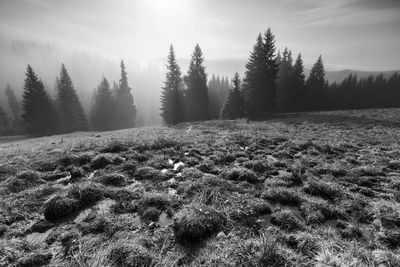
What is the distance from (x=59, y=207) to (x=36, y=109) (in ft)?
169

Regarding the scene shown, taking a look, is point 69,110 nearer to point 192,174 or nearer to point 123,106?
point 123,106

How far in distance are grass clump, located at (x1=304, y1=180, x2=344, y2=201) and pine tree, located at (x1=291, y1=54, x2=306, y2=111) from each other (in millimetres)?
48839

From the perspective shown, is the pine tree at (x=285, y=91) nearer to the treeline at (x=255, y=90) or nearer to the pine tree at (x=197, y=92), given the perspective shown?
the treeline at (x=255, y=90)

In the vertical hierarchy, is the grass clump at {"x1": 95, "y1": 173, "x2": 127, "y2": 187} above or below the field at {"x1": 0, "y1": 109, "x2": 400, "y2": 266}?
above

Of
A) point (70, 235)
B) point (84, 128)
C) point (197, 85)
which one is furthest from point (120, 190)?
point (84, 128)

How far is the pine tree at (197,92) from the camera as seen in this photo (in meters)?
47.6

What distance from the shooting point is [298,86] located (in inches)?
1999

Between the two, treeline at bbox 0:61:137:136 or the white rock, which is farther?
treeline at bbox 0:61:137:136

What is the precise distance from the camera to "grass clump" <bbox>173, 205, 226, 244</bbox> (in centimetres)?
460

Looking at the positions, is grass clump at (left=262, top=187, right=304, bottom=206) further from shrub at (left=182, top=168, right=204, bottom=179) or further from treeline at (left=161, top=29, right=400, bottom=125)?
treeline at (left=161, top=29, right=400, bottom=125)

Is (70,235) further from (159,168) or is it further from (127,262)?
(159,168)

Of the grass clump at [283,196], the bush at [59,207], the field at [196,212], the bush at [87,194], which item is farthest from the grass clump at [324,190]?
the bush at [59,207]

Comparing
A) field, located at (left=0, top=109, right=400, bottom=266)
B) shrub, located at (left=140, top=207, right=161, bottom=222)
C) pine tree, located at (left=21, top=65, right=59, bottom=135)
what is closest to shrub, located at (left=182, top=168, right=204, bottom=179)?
field, located at (left=0, top=109, right=400, bottom=266)

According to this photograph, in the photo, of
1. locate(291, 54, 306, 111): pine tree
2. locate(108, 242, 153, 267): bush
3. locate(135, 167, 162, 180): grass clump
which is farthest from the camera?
locate(291, 54, 306, 111): pine tree
